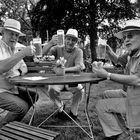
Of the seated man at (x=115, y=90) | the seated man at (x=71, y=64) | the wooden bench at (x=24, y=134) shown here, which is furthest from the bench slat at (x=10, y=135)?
the seated man at (x=71, y=64)

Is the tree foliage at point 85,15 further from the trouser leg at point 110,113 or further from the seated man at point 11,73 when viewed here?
the trouser leg at point 110,113

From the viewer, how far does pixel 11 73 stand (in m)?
2.90

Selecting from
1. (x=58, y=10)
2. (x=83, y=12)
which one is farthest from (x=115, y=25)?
(x=58, y=10)

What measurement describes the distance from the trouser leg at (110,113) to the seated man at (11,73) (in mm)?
1071

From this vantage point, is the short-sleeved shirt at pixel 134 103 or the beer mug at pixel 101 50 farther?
the beer mug at pixel 101 50

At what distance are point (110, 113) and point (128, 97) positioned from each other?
401mm

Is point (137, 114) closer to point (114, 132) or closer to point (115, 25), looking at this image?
point (114, 132)

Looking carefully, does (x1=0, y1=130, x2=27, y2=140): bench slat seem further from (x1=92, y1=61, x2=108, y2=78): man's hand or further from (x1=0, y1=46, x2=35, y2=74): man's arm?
(x1=92, y1=61, x2=108, y2=78): man's hand

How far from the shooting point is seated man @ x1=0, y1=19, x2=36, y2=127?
98.3 inches

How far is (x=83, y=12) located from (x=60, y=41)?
11.7 metres

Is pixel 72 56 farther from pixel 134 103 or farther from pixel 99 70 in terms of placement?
pixel 134 103

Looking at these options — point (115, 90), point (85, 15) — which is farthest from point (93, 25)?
point (115, 90)

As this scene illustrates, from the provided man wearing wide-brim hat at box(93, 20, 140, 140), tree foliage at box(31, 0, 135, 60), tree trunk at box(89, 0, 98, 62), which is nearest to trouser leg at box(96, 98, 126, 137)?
man wearing wide-brim hat at box(93, 20, 140, 140)

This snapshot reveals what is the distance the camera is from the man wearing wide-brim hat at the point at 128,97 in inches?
90.6
